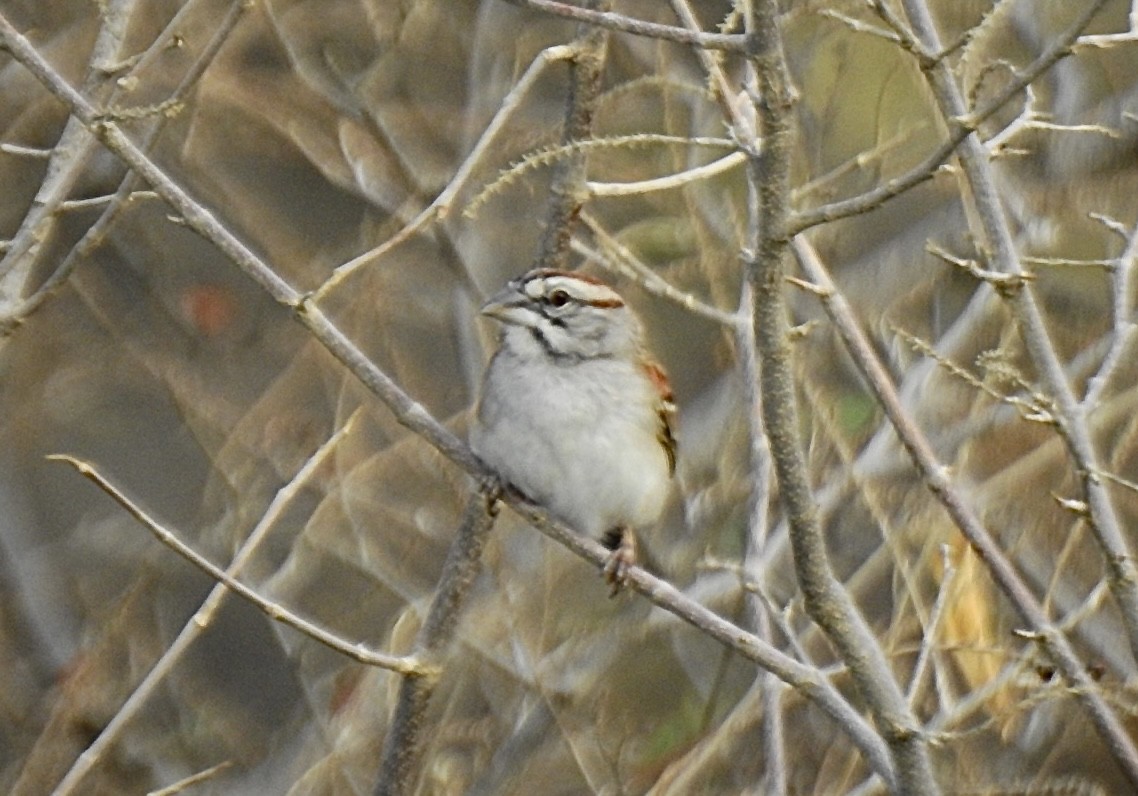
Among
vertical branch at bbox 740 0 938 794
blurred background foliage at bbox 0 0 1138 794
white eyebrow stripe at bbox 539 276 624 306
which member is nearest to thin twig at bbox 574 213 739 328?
white eyebrow stripe at bbox 539 276 624 306

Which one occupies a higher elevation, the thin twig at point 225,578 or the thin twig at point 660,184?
the thin twig at point 660,184

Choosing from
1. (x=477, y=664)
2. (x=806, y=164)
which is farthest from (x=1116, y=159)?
(x=477, y=664)

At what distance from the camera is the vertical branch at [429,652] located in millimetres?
4211

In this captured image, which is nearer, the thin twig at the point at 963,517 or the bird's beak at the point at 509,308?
the thin twig at the point at 963,517

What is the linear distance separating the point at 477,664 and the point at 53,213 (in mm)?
3100

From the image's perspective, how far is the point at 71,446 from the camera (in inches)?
329

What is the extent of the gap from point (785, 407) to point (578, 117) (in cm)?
119

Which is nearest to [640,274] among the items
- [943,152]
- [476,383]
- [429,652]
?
[429,652]

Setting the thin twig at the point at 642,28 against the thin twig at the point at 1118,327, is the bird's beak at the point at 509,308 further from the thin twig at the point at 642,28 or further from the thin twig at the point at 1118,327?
the thin twig at the point at 642,28

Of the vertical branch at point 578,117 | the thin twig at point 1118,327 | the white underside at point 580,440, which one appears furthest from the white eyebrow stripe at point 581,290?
the thin twig at point 1118,327

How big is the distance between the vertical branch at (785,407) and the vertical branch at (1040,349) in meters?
0.47

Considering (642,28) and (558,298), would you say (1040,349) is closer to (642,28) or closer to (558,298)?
(642,28)

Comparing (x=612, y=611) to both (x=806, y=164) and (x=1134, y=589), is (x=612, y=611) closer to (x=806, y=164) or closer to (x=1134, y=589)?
(x=806, y=164)

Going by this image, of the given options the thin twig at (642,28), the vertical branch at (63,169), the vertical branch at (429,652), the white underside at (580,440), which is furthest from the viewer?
the white underside at (580,440)
